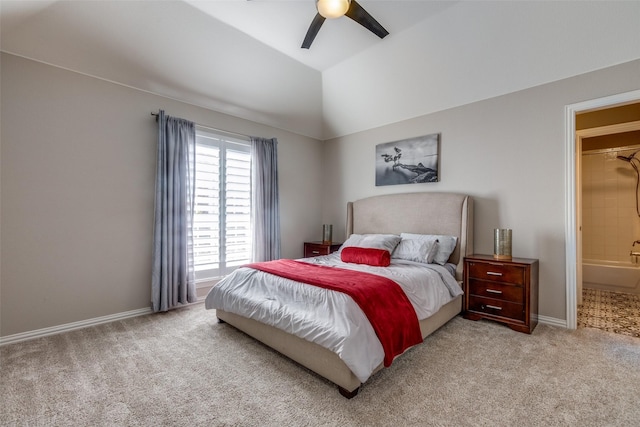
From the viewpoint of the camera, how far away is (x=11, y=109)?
2.70 m

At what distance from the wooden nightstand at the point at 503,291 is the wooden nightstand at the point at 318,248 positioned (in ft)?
6.88

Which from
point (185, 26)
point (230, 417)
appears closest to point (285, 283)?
point (230, 417)

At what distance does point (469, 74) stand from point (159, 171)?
3953mm

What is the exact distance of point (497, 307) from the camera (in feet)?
10.2

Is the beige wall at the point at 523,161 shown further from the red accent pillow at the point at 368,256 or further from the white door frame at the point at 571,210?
the red accent pillow at the point at 368,256

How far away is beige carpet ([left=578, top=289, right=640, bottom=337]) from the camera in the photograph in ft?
9.99

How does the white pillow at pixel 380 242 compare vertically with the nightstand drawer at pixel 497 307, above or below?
above

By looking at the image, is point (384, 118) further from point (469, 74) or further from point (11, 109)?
point (11, 109)

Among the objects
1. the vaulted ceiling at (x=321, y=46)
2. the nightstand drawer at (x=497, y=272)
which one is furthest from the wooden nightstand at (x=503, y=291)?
the vaulted ceiling at (x=321, y=46)

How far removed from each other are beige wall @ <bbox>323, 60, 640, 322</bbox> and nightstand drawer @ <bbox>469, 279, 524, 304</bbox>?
1.80 ft

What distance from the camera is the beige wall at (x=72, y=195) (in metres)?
2.72

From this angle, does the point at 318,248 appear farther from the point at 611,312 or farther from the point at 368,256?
the point at 611,312

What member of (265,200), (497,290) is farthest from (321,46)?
(497,290)

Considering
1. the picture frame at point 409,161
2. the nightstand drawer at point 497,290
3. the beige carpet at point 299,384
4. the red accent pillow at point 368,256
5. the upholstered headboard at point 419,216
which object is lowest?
the beige carpet at point 299,384
